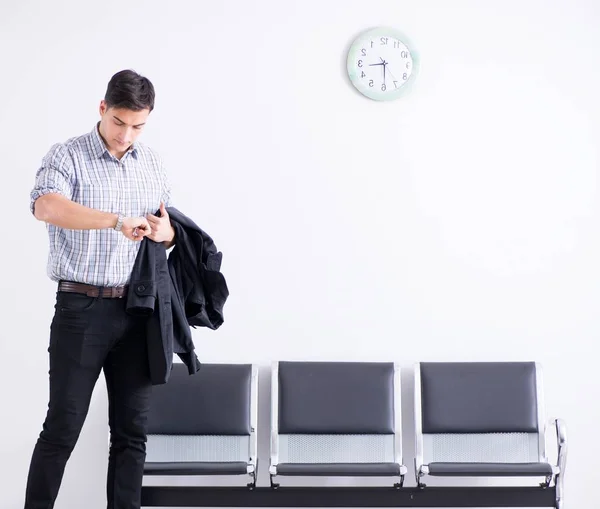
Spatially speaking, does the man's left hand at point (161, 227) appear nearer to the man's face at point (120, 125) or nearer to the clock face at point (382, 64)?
the man's face at point (120, 125)

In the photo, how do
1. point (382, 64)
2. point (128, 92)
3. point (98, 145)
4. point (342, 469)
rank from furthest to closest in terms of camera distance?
point (382, 64) < point (342, 469) < point (98, 145) < point (128, 92)

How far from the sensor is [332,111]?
11.2 feet

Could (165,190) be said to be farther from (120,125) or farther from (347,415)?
(347,415)

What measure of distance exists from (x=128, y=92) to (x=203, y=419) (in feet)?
4.88

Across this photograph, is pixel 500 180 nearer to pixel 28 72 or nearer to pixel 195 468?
pixel 195 468

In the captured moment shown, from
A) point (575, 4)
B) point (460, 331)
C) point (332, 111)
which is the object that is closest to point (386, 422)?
point (460, 331)

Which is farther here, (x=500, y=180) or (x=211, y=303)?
(x=500, y=180)

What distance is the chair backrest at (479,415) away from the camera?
322 centimetres

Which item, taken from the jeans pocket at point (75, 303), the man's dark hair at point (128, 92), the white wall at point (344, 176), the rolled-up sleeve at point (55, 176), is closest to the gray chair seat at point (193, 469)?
the white wall at point (344, 176)

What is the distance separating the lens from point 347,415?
3211mm

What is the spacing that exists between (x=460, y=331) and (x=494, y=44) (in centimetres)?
122

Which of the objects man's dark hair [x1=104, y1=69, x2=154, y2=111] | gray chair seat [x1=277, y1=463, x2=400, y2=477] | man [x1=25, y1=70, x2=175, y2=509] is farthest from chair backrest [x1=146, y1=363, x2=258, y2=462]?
man's dark hair [x1=104, y1=69, x2=154, y2=111]

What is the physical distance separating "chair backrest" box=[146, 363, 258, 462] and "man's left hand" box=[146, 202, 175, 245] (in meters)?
0.99

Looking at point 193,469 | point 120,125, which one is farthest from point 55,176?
point 193,469
